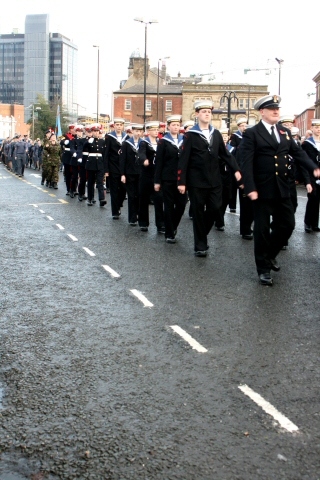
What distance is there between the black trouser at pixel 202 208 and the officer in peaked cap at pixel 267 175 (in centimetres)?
185

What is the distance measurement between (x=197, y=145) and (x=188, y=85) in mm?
114968

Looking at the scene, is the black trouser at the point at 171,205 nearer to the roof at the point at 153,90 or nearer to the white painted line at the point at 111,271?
the white painted line at the point at 111,271

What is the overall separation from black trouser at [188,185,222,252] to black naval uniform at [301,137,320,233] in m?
3.06

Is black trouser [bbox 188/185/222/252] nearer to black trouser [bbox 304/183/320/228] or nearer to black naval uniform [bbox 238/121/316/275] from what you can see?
black naval uniform [bbox 238/121/316/275]

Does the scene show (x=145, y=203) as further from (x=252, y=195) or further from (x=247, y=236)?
(x=252, y=195)

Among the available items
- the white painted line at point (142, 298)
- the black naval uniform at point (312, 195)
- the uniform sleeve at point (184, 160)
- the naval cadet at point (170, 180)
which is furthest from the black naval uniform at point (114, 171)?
the white painted line at point (142, 298)

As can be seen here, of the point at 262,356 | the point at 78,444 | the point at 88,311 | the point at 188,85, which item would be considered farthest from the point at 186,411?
the point at 188,85

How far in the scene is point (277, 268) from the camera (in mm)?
9242

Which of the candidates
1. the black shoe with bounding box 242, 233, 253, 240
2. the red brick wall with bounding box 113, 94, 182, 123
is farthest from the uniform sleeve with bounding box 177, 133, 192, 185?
the red brick wall with bounding box 113, 94, 182, 123

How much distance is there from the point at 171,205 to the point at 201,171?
1625 mm

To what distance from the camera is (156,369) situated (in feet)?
17.3

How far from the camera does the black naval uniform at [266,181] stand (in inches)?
344

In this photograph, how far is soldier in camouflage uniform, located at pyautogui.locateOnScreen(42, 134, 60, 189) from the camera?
26688 mm

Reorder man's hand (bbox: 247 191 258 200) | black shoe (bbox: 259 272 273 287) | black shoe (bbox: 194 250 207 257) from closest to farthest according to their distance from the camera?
black shoe (bbox: 259 272 273 287) → man's hand (bbox: 247 191 258 200) → black shoe (bbox: 194 250 207 257)
